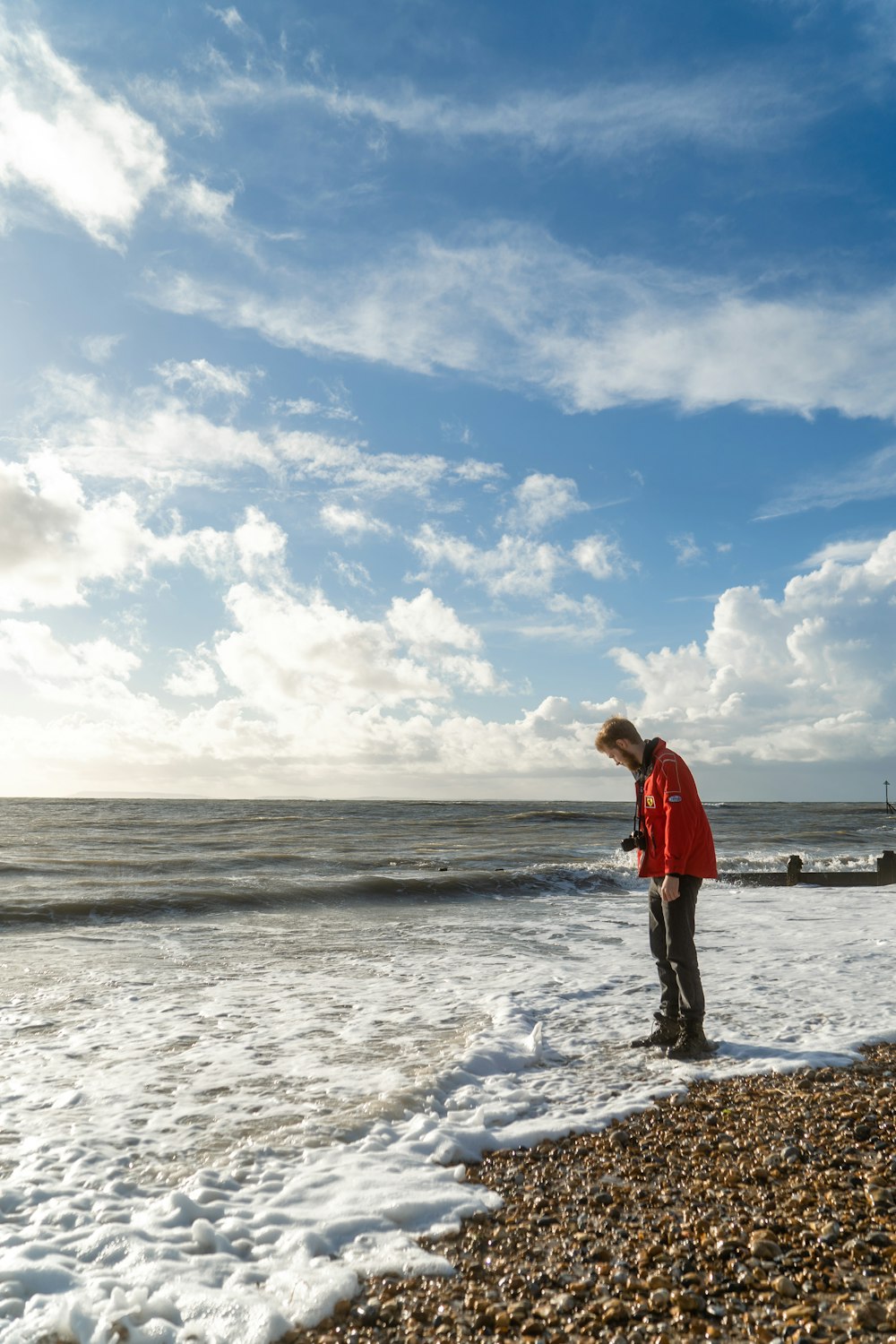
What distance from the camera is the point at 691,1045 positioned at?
640cm

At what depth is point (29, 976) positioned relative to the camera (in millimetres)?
10352

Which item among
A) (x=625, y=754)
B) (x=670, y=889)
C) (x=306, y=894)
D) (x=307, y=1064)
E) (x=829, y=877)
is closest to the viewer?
(x=670, y=889)

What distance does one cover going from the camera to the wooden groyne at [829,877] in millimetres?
19812

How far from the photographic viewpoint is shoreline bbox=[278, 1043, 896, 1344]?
2.99 meters

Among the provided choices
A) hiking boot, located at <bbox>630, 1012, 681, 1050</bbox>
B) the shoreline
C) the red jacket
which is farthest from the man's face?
the shoreline

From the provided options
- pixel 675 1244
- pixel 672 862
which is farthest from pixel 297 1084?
pixel 675 1244

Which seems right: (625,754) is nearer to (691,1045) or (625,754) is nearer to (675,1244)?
(691,1045)

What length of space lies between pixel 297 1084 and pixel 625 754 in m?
3.56

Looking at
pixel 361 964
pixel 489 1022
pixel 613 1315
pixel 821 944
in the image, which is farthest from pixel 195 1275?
pixel 821 944

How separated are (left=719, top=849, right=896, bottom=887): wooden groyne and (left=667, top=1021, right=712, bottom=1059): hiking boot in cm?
1482

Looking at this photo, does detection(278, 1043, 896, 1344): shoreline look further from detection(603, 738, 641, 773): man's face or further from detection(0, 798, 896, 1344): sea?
detection(603, 738, 641, 773): man's face

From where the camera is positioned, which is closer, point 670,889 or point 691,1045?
point 670,889

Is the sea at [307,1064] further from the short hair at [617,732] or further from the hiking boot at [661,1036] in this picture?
the short hair at [617,732]

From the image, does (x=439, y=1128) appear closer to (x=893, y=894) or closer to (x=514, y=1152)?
(x=514, y=1152)
